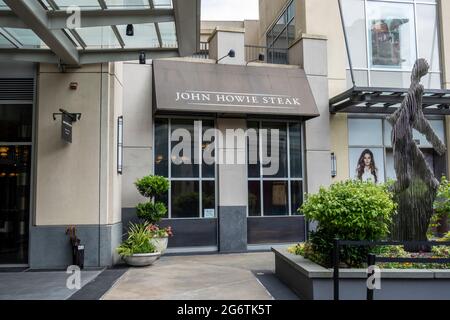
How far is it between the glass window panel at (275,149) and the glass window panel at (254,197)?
1.55 ft

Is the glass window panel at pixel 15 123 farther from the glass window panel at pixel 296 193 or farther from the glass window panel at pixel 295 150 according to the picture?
the glass window panel at pixel 296 193

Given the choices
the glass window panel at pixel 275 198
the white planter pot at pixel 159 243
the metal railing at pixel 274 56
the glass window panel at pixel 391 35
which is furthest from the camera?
the metal railing at pixel 274 56

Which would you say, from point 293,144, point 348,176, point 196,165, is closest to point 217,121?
point 196,165

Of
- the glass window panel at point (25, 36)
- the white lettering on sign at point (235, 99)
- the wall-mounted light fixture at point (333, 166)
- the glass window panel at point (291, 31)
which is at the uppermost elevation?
the glass window panel at point (291, 31)

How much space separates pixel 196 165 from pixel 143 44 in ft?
13.3

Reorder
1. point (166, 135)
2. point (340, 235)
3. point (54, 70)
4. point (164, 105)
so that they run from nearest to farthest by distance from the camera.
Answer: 1. point (340, 235)
2. point (54, 70)
3. point (164, 105)
4. point (166, 135)

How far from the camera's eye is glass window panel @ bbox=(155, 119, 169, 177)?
13.0 meters

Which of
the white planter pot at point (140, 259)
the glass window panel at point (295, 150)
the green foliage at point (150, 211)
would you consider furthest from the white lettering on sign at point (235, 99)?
the white planter pot at point (140, 259)

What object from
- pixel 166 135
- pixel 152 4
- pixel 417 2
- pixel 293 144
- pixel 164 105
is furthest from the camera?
pixel 417 2

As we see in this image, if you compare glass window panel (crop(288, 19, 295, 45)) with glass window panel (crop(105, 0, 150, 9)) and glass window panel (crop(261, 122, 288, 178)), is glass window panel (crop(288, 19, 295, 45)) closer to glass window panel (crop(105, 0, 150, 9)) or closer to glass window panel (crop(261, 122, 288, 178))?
glass window panel (crop(261, 122, 288, 178))

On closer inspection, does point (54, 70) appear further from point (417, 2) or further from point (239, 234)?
point (417, 2)

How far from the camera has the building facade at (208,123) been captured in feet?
33.2

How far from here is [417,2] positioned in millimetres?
15680

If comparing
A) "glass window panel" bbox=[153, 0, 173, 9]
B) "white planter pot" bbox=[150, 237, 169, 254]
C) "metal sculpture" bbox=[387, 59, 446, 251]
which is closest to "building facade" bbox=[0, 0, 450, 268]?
"glass window panel" bbox=[153, 0, 173, 9]
